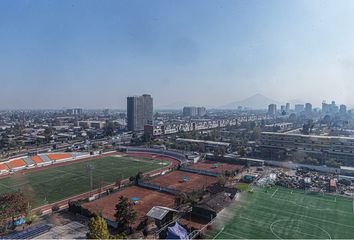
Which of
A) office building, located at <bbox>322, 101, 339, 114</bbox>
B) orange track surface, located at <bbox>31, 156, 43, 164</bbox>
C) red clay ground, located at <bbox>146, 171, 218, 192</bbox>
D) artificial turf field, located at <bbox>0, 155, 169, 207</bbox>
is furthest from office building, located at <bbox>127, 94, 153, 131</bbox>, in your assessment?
office building, located at <bbox>322, 101, 339, 114</bbox>

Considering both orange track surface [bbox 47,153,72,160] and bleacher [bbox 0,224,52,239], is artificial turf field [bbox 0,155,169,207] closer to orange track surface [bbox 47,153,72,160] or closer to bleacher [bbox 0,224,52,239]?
orange track surface [bbox 47,153,72,160]

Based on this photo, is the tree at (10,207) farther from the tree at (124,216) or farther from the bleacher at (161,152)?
the bleacher at (161,152)

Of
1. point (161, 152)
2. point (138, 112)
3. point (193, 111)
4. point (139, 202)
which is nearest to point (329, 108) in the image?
point (193, 111)

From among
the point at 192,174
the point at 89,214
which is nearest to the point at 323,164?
the point at 192,174

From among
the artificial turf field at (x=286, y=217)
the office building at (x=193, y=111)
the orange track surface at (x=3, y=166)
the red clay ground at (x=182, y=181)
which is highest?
the office building at (x=193, y=111)

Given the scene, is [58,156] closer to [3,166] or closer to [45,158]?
[45,158]

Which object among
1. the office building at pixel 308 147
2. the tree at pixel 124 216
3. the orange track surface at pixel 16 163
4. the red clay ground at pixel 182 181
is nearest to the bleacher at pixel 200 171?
the red clay ground at pixel 182 181

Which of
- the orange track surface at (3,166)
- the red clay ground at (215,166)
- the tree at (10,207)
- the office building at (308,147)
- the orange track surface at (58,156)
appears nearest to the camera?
Answer: the tree at (10,207)
